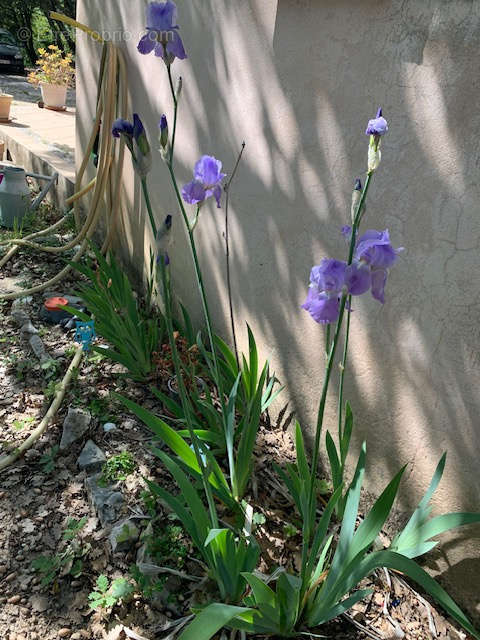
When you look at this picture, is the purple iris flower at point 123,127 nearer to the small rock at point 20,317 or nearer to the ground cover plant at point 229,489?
the ground cover plant at point 229,489

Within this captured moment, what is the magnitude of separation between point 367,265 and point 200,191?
1.58ft

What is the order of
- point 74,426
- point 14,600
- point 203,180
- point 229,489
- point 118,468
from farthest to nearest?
point 74,426 < point 118,468 < point 229,489 < point 14,600 < point 203,180

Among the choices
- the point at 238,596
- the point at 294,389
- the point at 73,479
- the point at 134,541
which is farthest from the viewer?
the point at 294,389

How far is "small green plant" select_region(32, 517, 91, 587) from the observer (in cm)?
158

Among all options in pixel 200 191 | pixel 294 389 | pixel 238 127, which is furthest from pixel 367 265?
pixel 238 127

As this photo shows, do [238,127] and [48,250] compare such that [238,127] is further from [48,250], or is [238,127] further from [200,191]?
[48,250]

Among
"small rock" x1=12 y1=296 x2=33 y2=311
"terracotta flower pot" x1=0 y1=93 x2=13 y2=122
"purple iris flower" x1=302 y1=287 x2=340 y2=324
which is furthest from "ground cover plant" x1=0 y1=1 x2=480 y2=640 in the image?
"terracotta flower pot" x1=0 y1=93 x2=13 y2=122

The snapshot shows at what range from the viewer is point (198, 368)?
232 centimetres

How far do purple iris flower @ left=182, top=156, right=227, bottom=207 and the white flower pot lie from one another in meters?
6.72

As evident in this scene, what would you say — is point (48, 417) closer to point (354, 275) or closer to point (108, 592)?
point (108, 592)

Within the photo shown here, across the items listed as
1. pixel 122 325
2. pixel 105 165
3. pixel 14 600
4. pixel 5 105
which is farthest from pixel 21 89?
pixel 14 600

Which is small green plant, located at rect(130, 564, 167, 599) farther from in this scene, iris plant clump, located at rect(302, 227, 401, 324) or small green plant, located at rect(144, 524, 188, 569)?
iris plant clump, located at rect(302, 227, 401, 324)

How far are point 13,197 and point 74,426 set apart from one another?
233cm

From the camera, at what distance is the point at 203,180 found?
125cm
